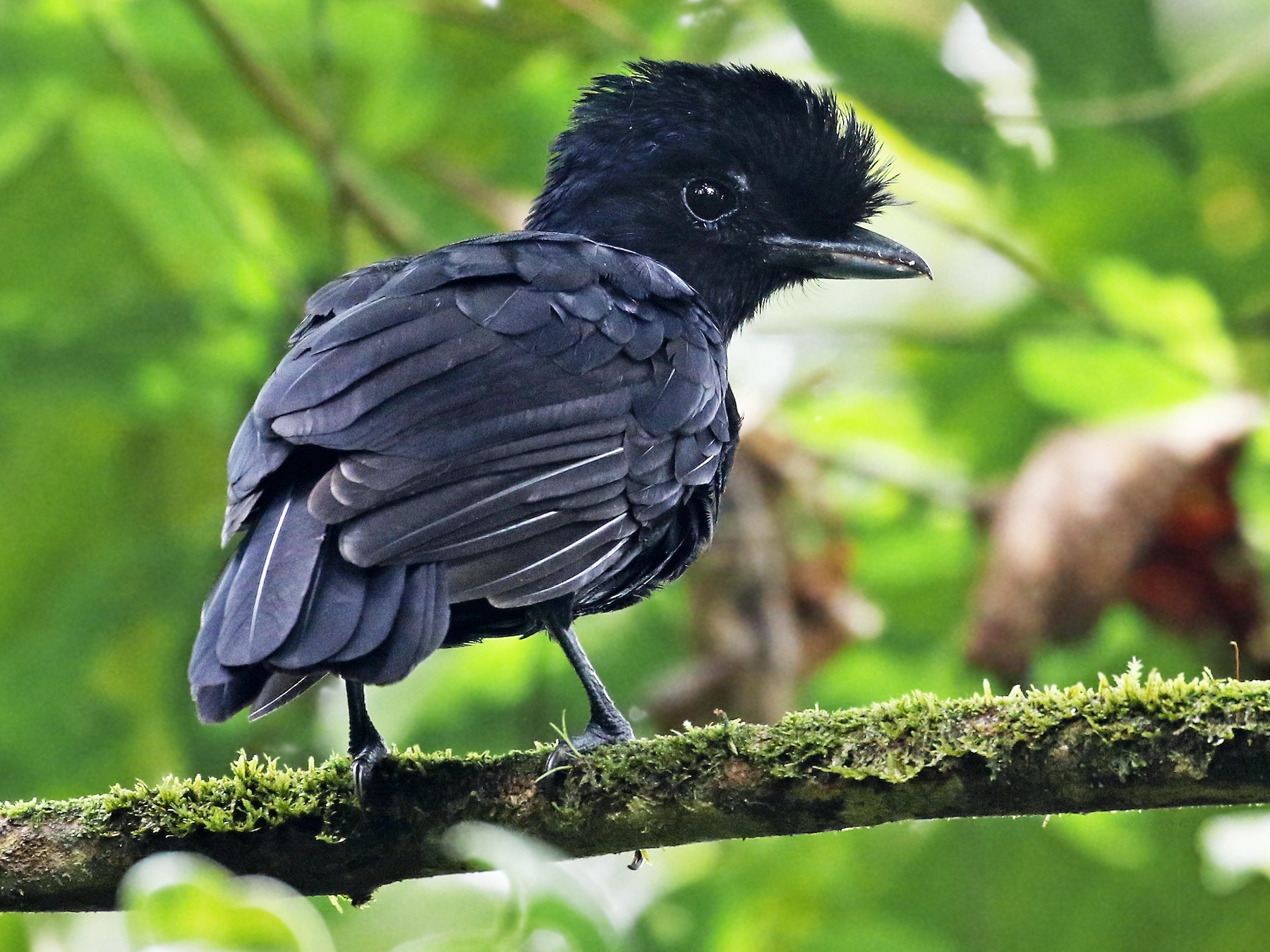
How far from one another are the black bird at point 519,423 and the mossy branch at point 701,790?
0.18 m

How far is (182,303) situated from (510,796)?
3437mm

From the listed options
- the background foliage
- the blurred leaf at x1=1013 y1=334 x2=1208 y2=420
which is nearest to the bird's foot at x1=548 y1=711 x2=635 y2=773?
the background foliage

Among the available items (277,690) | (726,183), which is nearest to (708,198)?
(726,183)

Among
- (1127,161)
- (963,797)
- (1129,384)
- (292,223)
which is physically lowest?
(963,797)

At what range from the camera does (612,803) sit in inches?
123

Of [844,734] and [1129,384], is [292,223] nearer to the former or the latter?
[1129,384]

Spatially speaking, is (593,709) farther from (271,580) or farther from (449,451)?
(271,580)

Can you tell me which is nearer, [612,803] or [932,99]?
[612,803]

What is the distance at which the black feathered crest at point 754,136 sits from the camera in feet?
16.3

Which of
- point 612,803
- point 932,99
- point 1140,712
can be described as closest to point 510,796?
point 612,803

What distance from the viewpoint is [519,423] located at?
355cm

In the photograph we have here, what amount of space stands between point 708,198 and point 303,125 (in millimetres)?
1855

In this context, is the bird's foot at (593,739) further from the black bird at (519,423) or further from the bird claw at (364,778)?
the bird claw at (364,778)

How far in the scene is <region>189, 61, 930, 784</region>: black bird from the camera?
10.2 feet
